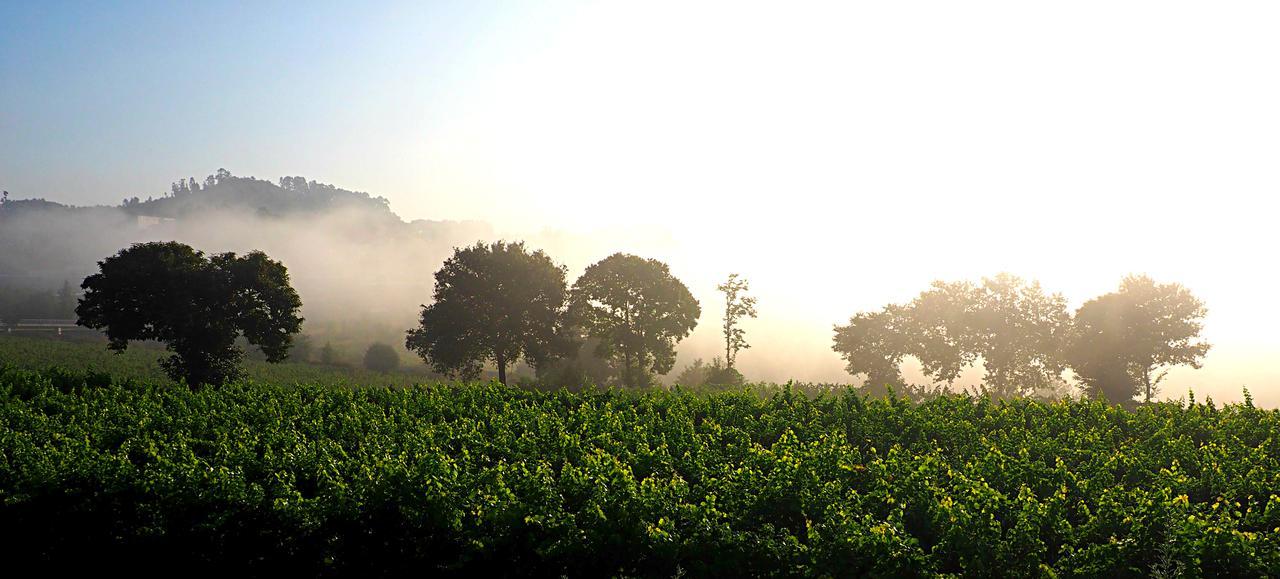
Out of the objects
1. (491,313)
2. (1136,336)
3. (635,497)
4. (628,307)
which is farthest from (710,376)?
(635,497)

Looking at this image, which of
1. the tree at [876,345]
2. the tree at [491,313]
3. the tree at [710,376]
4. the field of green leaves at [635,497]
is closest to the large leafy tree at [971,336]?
the tree at [876,345]

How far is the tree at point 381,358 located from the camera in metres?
73.3

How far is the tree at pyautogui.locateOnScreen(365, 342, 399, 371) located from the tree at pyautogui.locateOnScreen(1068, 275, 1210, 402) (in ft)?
189

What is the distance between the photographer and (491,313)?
5106 centimetres

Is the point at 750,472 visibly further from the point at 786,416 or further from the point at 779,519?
the point at 786,416

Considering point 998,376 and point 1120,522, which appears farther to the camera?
point 998,376

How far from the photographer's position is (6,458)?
→ 17016 millimetres

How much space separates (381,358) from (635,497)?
66.1 metres

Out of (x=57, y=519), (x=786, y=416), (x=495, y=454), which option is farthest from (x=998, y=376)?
(x=57, y=519)

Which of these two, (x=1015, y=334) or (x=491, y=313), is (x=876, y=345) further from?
(x=491, y=313)

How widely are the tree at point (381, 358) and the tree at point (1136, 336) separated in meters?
57.6

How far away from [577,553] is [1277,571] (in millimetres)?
9661

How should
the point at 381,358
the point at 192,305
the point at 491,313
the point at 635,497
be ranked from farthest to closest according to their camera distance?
the point at 381,358 < the point at 491,313 < the point at 192,305 < the point at 635,497

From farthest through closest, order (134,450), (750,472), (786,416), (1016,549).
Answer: (786,416) < (134,450) < (750,472) < (1016,549)
